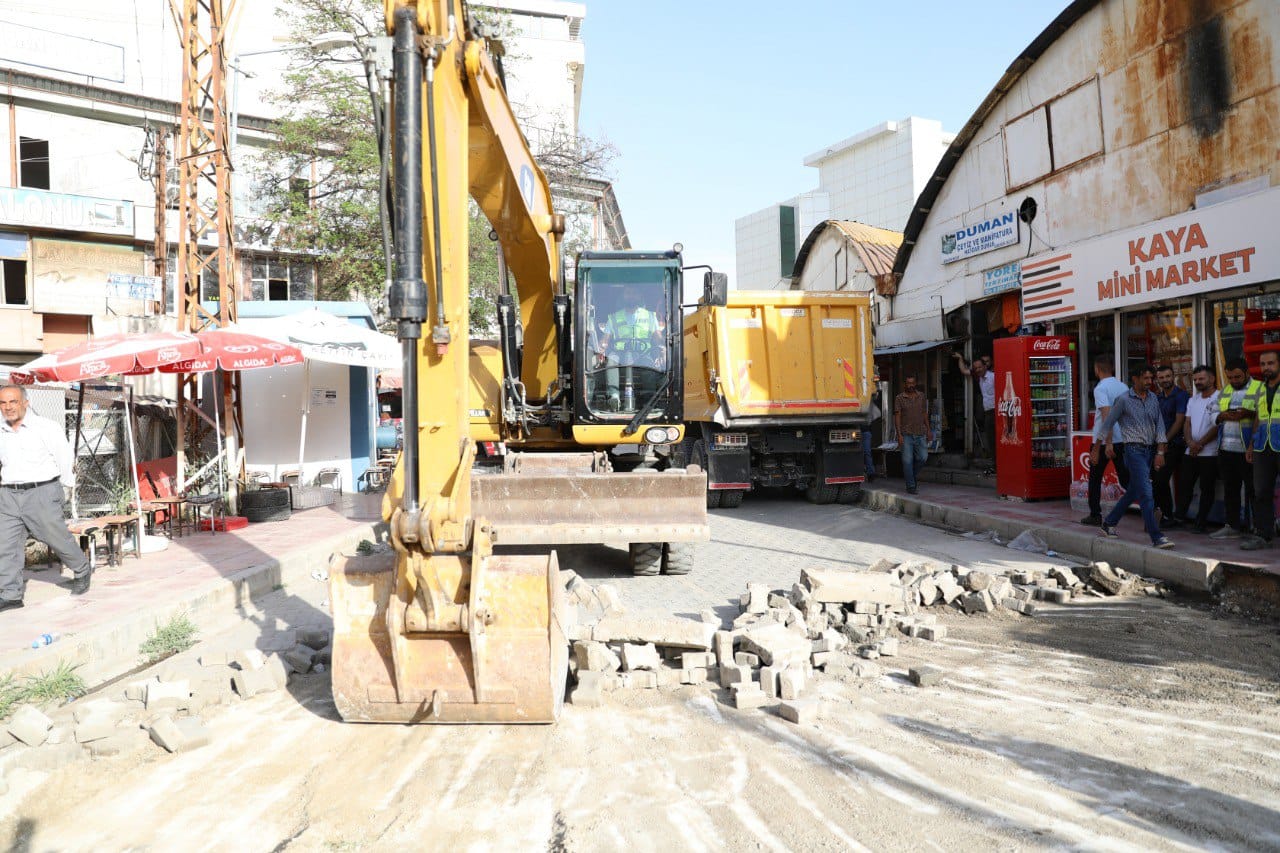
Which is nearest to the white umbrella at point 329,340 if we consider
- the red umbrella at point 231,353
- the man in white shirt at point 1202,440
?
the red umbrella at point 231,353

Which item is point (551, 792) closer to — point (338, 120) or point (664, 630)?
point (664, 630)

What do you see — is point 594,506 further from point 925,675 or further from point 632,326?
point 925,675

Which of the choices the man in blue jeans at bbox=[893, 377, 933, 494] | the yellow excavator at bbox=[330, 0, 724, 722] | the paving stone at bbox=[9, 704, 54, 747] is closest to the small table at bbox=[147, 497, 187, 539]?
the paving stone at bbox=[9, 704, 54, 747]

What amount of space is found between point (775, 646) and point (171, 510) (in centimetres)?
870

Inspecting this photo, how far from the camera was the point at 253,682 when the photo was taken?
185 inches

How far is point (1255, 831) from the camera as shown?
292 cm

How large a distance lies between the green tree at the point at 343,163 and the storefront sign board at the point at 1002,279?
9.16m

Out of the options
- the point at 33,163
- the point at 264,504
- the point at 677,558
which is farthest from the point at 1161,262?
the point at 33,163

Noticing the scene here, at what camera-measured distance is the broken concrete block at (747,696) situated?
4.29 m

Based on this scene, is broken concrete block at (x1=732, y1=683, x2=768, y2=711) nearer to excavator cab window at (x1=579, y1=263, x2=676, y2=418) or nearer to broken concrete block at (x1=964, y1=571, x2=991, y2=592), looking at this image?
broken concrete block at (x1=964, y1=571, x2=991, y2=592)

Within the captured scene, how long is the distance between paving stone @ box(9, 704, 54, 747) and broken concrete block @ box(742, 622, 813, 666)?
3.57m

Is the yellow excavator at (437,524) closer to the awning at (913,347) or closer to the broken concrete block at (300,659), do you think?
the broken concrete block at (300,659)

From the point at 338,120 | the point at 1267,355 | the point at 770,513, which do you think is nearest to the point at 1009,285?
the point at 770,513

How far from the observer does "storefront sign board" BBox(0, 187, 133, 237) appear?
22359 mm
